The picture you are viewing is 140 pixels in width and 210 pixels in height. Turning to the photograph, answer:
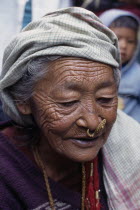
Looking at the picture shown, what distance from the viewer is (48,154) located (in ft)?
6.98

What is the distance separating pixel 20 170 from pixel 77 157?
36 cm

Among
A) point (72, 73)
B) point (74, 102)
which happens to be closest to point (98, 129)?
point (74, 102)

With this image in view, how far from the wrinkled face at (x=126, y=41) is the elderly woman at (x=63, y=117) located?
64.4 inches

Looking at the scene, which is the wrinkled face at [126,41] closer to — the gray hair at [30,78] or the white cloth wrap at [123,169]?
the white cloth wrap at [123,169]

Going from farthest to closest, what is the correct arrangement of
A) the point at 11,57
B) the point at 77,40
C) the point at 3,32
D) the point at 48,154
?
the point at 3,32 < the point at 48,154 < the point at 11,57 < the point at 77,40

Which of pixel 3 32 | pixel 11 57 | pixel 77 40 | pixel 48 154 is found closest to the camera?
→ pixel 77 40

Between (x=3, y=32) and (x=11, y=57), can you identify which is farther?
(x=3, y=32)

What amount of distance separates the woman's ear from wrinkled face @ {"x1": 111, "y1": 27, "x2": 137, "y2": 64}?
191 centimetres

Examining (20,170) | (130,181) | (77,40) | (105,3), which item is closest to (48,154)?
(20,170)

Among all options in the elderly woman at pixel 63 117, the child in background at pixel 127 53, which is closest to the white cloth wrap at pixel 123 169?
the elderly woman at pixel 63 117

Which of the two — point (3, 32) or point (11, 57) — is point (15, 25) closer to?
point (3, 32)

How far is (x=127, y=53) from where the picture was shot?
371cm

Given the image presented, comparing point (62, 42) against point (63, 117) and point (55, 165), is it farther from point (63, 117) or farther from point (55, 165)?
point (55, 165)

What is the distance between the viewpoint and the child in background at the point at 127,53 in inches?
142
